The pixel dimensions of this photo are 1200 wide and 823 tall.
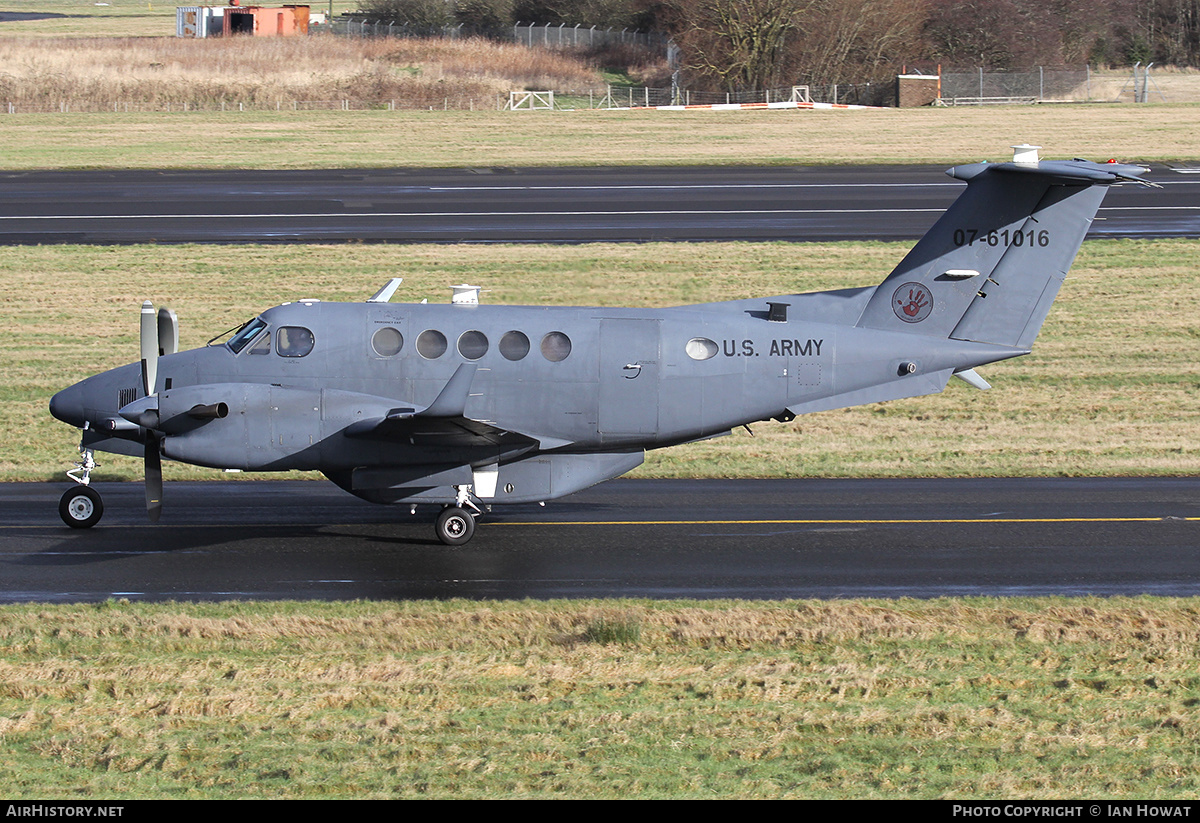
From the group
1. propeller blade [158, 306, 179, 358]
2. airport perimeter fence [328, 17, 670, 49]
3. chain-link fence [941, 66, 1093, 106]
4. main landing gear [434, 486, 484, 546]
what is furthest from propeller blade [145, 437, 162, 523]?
airport perimeter fence [328, 17, 670, 49]

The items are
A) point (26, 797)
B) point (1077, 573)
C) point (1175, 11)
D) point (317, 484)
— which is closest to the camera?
point (26, 797)

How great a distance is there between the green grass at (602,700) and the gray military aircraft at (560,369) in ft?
9.28

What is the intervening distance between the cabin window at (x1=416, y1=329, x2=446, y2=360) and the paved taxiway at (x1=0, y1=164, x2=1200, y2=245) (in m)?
18.6

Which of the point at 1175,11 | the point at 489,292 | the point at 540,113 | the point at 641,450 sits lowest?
the point at 641,450

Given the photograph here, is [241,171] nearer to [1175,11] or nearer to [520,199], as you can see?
[520,199]

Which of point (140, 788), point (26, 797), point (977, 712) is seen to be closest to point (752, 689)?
point (977, 712)

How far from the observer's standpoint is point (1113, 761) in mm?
10328

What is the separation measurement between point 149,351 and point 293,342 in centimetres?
189

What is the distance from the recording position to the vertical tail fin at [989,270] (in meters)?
17.7

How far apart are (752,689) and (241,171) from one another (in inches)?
1614

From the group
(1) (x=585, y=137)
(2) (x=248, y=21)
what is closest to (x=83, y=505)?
(1) (x=585, y=137)

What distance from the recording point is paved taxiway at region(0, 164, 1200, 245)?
36.8 metres

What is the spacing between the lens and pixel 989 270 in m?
17.9

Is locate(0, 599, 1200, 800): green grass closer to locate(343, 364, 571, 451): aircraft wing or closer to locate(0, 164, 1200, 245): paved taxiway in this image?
locate(343, 364, 571, 451): aircraft wing
